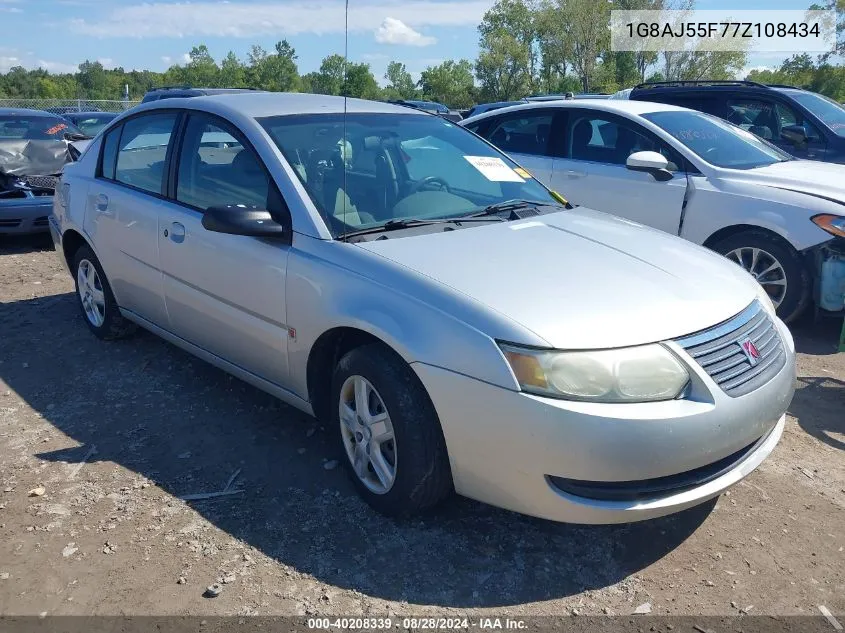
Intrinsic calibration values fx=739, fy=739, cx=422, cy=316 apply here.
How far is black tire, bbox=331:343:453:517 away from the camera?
2812 millimetres

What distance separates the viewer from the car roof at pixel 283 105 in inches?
152

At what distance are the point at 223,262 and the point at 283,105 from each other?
37.1 inches

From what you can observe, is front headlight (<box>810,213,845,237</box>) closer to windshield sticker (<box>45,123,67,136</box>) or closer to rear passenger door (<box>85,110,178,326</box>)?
rear passenger door (<box>85,110,178,326</box>)

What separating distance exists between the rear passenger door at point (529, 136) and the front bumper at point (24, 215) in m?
4.98

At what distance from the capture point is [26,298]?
6.43 meters

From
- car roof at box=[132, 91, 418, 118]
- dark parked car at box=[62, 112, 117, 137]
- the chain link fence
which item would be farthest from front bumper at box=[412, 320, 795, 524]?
the chain link fence

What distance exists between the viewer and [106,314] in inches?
198

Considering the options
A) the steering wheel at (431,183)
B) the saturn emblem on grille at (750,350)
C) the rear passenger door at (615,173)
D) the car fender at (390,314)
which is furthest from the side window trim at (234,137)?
the rear passenger door at (615,173)

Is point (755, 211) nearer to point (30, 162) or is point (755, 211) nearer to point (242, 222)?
point (242, 222)

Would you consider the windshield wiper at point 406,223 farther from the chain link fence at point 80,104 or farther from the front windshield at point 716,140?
the chain link fence at point 80,104

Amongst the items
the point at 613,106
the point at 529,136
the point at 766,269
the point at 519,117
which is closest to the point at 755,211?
the point at 766,269

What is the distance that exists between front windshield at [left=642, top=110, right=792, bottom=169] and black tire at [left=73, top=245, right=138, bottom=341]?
14.6 ft

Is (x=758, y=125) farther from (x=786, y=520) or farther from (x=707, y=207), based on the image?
(x=786, y=520)

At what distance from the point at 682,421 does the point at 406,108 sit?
2666mm
